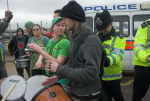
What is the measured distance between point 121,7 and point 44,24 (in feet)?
29.4

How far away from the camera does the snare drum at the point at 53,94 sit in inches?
99.0

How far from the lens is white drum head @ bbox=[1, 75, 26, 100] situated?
312cm

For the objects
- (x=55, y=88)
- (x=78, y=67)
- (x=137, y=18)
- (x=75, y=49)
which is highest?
(x=137, y=18)

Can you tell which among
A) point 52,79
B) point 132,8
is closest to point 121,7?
point 132,8

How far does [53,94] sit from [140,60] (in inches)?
67.2

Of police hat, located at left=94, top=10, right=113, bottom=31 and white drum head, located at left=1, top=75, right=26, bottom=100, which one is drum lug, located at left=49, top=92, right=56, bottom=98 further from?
police hat, located at left=94, top=10, right=113, bottom=31

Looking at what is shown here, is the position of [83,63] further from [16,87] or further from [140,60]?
[140,60]

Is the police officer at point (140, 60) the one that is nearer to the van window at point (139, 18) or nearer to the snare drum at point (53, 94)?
the snare drum at point (53, 94)

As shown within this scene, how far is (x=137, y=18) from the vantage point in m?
8.62

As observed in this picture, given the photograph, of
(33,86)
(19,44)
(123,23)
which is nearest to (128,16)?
(123,23)

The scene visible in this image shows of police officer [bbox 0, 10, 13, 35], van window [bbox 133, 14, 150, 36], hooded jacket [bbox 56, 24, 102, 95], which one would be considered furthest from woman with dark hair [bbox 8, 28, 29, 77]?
hooded jacket [bbox 56, 24, 102, 95]

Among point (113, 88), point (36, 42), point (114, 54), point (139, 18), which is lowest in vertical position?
point (113, 88)

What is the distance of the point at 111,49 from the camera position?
11.6ft

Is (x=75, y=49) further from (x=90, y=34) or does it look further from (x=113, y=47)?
(x=113, y=47)
